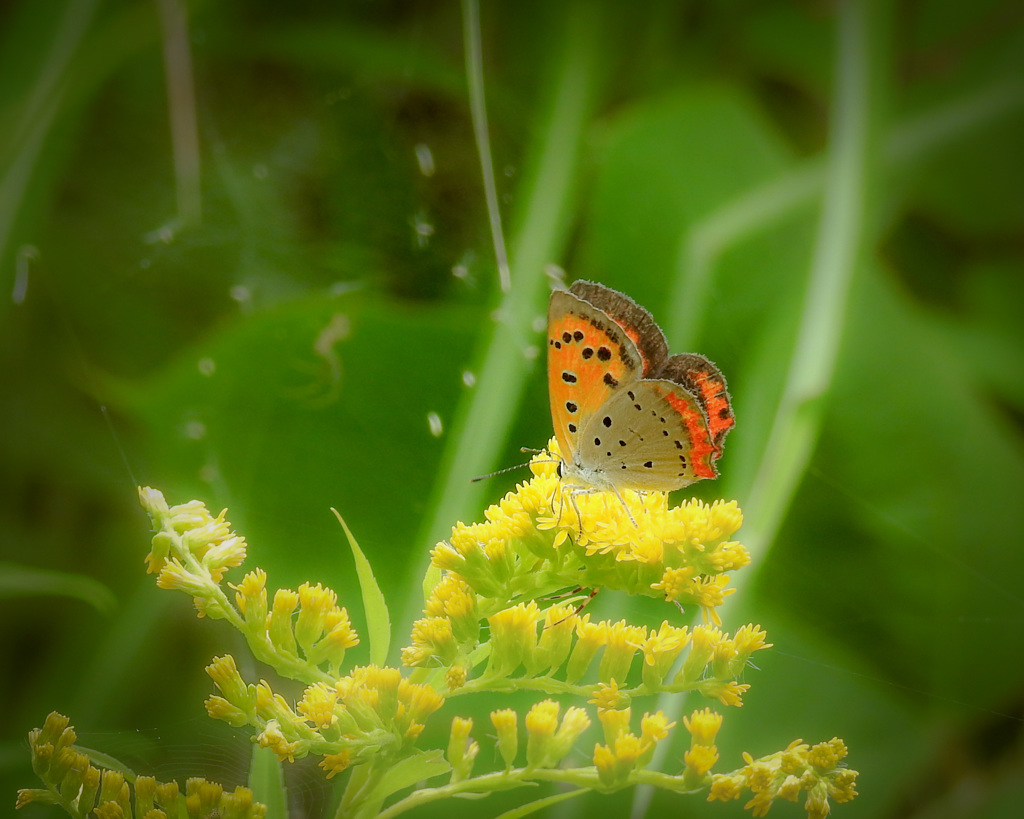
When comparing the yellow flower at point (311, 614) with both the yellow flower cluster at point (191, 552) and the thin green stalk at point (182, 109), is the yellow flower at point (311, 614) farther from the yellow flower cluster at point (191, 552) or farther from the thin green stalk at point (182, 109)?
the thin green stalk at point (182, 109)

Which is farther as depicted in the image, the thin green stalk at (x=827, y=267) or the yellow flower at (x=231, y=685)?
the thin green stalk at (x=827, y=267)

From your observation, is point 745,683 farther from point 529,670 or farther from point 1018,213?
point 1018,213

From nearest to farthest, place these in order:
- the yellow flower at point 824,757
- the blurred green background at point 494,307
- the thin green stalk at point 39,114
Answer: the yellow flower at point 824,757 → the blurred green background at point 494,307 → the thin green stalk at point 39,114

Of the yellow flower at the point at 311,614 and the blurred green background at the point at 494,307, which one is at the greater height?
the blurred green background at the point at 494,307

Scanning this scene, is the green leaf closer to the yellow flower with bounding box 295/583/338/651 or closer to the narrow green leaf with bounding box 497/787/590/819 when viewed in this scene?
the yellow flower with bounding box 295/583/338/651

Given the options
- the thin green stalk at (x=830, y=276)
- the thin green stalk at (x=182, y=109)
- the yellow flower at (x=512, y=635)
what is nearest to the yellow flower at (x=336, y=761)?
the yellow flower at (x=512, y=635)

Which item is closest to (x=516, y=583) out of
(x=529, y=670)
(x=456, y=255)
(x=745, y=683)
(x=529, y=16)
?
(x=529, y=670)

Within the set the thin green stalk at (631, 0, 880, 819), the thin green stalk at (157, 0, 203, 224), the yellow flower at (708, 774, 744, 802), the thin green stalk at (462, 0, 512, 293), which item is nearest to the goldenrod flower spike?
the yellow flower at (708, 774, 744, 802)

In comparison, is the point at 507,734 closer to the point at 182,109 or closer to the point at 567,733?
the point at 567,733

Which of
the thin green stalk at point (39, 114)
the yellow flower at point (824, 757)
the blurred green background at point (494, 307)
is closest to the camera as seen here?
the yellow flower at point (824, 757)
